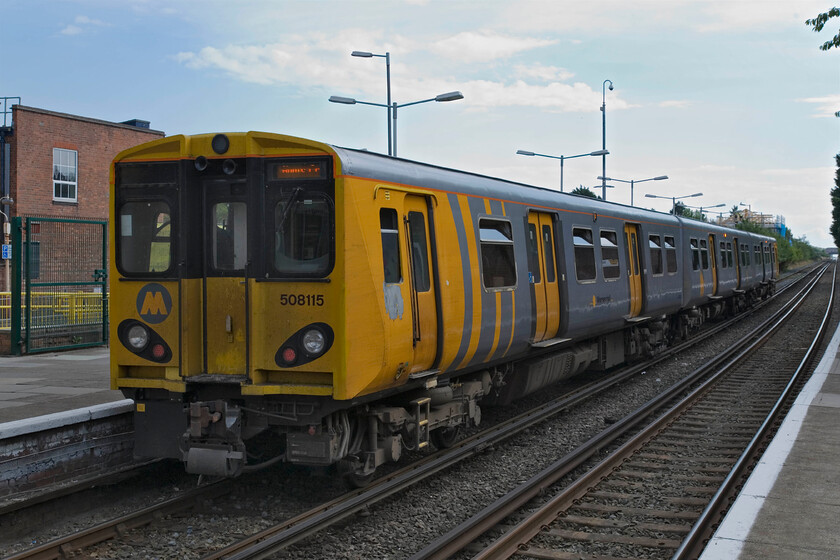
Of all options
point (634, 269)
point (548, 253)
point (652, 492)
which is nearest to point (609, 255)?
point (634, 269)

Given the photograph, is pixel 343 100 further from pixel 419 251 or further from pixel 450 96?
pixel 419 251

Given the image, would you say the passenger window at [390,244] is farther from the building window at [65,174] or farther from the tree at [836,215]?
the tree at [836,215]

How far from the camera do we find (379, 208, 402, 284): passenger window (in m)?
7.22

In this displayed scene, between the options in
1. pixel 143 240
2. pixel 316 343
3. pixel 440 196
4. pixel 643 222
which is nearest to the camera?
pixel 316 343

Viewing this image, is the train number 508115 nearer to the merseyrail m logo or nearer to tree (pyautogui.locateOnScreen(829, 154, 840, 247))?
the merseyrail m logo

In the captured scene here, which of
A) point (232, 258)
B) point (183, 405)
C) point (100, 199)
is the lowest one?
point (183, 405)

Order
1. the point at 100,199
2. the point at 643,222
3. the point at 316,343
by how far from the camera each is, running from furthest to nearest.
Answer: the point at 100,199, the point at 643,222, the point at 316,343

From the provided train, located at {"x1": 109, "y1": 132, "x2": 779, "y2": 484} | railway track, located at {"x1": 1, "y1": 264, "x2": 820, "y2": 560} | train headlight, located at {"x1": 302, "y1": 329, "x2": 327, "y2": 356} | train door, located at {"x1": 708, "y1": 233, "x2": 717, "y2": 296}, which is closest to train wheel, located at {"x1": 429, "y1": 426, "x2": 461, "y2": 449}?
railway track, located at {"x1": 1, "y1": 264, "x2": 820, "y2": 560}

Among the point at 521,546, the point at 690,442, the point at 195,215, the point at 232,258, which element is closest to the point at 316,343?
the point at 232,258

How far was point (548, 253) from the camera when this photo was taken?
36.2 ft

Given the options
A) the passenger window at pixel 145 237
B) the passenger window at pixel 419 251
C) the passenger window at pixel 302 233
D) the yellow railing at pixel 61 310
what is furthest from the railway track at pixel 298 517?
the yellow railing at pixel 61 310

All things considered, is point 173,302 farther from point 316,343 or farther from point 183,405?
point 316,343

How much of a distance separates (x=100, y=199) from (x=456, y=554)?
96.1 ft

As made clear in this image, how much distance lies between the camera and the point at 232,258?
7090 millimetres
